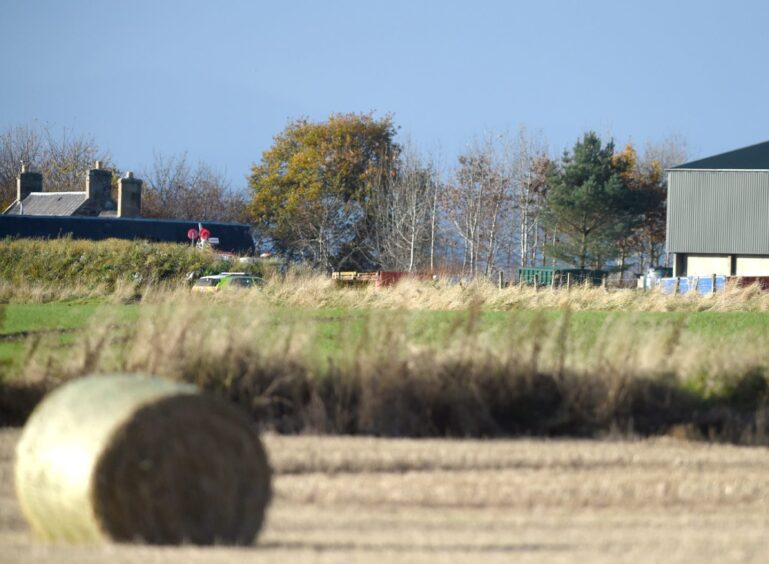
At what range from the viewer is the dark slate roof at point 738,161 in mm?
61906

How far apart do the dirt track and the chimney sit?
5021 cm

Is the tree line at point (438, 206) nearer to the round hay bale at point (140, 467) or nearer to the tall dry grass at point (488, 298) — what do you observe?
Answer: the tall dry grass at point (488, 298)

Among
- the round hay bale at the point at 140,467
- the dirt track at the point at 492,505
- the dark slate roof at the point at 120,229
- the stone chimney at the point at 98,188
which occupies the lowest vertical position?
the dirt track at the point at 492,505

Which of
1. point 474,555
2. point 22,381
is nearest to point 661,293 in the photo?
point 22,381

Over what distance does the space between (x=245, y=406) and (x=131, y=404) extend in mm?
6333

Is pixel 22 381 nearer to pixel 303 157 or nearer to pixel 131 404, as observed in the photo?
pixel 131 404

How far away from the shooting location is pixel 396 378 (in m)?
14.7

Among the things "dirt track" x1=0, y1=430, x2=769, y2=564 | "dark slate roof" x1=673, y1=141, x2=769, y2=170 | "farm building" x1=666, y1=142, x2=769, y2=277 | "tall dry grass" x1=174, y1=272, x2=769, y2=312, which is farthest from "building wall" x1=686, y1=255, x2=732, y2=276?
"dirt track" x1=0, y1=430, x2=769, y2=564

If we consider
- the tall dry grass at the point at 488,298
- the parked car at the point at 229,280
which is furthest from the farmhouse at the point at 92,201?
the tall dry grass at the point at 488,298

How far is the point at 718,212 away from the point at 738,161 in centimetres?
323

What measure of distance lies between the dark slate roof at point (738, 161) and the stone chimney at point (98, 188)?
30674 mm

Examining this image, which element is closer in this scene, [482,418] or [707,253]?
[482,418]

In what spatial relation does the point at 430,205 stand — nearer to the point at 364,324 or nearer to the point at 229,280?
the point at 229,280

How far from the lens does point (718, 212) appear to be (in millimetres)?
61562
